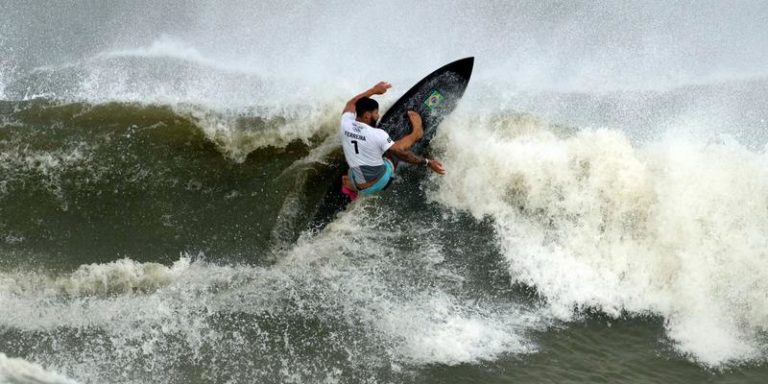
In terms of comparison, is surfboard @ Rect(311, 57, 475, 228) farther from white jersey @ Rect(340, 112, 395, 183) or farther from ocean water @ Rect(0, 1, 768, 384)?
white jersey @ Rect(340, 112, 395, 183)

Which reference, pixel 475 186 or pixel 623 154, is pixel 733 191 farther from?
pixel 475 186

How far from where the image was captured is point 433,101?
25.8 feet

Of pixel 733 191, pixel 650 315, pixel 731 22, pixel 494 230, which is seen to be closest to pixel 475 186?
pixel 494 230

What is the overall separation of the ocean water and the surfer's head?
3.48 feet

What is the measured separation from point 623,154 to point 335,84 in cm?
380

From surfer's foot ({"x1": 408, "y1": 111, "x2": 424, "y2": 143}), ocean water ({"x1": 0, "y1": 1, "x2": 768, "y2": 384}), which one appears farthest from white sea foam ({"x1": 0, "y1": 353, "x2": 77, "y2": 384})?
surfer's foot ({"x1": 408, "y1": 111, "x2": 424, "y2": 143})

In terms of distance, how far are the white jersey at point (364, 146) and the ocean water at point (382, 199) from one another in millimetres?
601

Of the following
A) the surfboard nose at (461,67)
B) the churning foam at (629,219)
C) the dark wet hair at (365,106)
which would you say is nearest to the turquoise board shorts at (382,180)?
the dark wet hair at (365,106)

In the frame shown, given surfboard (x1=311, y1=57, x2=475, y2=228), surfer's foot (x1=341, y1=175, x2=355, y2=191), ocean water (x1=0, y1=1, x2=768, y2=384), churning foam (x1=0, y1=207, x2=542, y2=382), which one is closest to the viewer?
churning foam (x1=0, y1=207, x2=542, y2=382)

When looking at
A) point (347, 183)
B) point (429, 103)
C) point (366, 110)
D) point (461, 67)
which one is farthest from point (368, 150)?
point (461, 67)

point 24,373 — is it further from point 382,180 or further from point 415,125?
point 415,125

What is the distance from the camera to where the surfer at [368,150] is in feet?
22.2

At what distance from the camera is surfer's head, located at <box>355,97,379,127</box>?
679 cm

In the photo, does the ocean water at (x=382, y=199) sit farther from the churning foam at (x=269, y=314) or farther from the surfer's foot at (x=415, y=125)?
the surfer's foot at (x=415, y=125)
